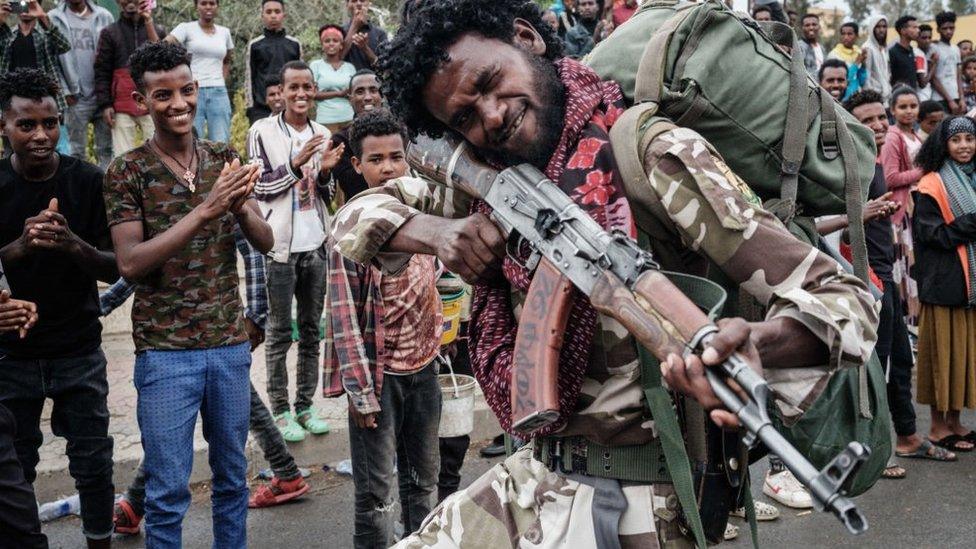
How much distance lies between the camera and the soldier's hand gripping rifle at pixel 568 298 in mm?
1594

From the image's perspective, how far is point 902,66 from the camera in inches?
510

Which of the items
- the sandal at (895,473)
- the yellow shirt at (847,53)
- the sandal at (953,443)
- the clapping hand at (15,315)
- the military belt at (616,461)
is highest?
the military belt at (616,461)

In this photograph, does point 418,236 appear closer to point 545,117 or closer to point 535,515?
point 545,117

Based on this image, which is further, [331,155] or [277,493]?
[331,155]

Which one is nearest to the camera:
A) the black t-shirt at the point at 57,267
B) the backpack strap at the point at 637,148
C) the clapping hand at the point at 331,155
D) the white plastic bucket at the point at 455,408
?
the backpack strap at the point at 637,148

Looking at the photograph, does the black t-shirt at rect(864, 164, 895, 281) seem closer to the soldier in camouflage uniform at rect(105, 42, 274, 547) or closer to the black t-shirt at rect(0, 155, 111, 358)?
A: the soldier in camouflage uniform at rect(105, 42, 274, 547)

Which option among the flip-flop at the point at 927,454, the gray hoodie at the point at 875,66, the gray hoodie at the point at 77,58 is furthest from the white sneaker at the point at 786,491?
the gray hoodie at the point at 875,66

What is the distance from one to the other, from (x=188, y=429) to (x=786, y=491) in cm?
311

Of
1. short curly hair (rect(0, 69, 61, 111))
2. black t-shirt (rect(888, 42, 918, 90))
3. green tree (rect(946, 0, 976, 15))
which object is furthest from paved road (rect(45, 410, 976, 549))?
green tree (rect(946, 0, 976, 15))

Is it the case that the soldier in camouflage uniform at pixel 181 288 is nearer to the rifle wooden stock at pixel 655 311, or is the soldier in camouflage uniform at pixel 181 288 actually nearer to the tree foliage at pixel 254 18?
the rifle wooden stock at pixel 655 311

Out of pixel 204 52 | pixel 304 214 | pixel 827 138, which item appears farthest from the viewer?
pixel 204 52

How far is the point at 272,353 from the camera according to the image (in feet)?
19.1

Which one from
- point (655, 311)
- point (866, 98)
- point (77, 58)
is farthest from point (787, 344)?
point (77, 58)

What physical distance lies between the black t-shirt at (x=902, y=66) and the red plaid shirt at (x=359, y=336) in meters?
11.0
